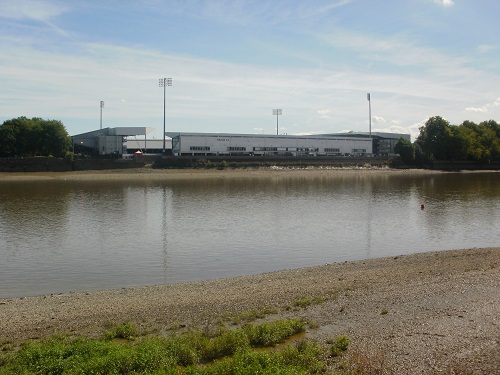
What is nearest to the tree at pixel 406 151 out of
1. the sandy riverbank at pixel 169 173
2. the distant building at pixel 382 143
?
the sandy riverbank at pixel 169 173

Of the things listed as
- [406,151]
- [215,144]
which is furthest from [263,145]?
[406,151]

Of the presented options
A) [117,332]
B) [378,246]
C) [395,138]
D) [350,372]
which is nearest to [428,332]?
[350,372]

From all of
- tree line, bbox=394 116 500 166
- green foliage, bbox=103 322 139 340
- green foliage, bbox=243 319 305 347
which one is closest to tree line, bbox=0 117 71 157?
tree line, bbox=394 116 500 166

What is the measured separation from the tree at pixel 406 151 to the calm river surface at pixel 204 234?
77.0 metres

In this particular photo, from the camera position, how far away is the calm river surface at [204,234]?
22.6 metres

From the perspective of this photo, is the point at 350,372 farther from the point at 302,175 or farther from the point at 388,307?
the point at 302,175

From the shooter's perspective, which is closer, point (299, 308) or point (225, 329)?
point (225, 329)

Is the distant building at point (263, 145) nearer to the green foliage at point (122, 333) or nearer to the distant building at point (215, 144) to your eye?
the distant building at point (215, 144)

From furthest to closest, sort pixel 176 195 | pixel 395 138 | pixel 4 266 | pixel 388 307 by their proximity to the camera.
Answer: pixel 395 138
pixel 176 195
pixel 4 266
pixel 388 307

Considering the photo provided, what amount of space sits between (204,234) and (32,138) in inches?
3619

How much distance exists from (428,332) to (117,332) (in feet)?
25.1

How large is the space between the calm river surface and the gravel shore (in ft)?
10.8

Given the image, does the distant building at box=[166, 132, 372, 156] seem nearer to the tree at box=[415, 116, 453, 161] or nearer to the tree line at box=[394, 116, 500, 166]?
the tree line at box=[394, 116, 500, 166]

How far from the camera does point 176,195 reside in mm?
64062
